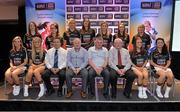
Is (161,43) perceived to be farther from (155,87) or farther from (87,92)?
(87,92)

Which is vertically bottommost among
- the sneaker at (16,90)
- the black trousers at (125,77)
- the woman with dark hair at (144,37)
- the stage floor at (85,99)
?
the stage floor at (85,99)

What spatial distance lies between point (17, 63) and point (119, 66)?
69.2 inches

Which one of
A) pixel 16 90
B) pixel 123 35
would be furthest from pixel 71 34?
pixel 16 90

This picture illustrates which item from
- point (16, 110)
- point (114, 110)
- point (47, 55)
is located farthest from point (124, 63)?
point (16, 110)

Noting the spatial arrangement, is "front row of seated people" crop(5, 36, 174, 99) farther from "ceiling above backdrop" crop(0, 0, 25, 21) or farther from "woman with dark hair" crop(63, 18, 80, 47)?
"ceiling above backdrop" crop(0, 0, 25, 21)

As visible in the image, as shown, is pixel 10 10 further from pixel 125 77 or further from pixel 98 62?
pixel 125 77

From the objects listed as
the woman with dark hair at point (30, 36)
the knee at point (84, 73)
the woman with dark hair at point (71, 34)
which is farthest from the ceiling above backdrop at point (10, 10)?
the knee at point (84, 73)

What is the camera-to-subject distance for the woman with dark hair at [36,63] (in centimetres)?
561

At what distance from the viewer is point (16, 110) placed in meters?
5.33

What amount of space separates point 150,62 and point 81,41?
128 centimetres

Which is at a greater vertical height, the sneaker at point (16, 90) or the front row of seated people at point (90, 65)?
→ the front row of seated people at point (90, 65)

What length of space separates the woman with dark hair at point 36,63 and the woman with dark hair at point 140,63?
1.56m

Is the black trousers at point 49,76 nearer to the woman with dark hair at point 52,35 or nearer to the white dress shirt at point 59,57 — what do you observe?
the white dress shirt at point 59,57

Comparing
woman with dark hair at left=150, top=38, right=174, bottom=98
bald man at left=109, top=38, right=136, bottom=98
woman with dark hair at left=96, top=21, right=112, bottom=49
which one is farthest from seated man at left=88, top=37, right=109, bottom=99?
woman with dark hair at left=150, top=38, right=174, bottom=98
